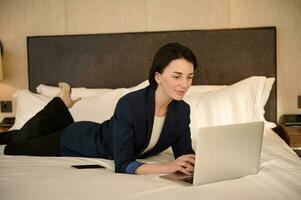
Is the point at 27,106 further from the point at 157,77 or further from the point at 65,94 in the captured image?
the point at 157,77

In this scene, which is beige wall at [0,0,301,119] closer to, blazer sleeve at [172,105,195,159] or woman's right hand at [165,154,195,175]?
blazer sleeve at [172,105,195,159]

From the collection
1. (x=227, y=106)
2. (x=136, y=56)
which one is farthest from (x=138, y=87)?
(x=227, y=106)

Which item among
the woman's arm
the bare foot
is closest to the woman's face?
the woman's arm

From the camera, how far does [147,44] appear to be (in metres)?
2.97

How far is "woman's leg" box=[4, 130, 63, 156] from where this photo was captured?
6.70 feet

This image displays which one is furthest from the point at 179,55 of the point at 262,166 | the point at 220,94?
the point at 220,94

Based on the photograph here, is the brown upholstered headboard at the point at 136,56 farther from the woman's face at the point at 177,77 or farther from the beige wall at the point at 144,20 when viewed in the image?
the woman's face at the point at 177,77

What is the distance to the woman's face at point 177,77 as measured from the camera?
1.65 m

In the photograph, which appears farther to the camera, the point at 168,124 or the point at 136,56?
the point at 136,56

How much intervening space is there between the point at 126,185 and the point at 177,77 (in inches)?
19.3

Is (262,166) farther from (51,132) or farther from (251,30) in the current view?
(251,30)

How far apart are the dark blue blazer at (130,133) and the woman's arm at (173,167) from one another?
75 millimetres

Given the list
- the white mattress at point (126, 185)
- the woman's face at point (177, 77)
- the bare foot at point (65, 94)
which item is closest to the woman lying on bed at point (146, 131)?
the woman's face at point (177, 77)

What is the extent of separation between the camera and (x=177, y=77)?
1654 millimetres
